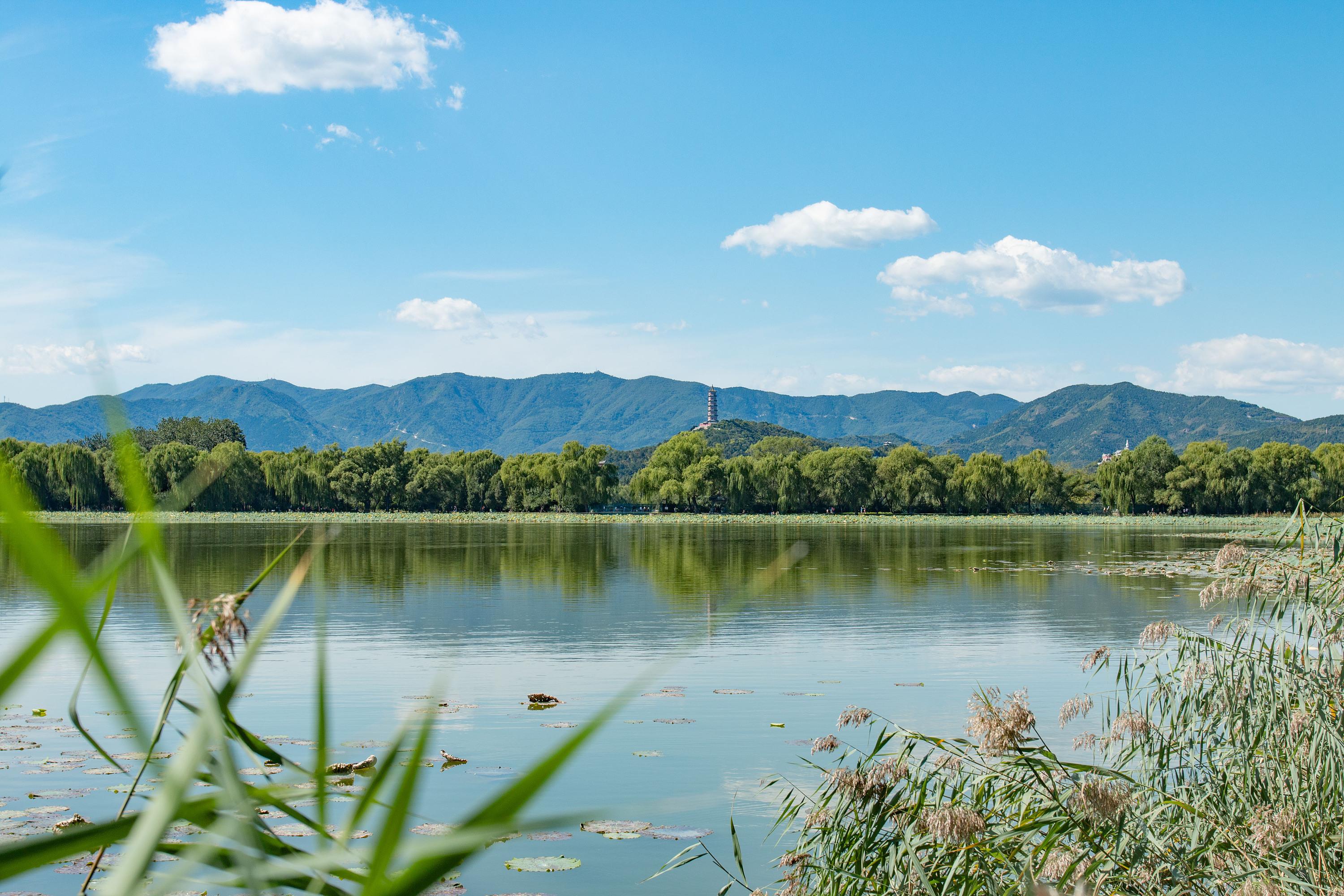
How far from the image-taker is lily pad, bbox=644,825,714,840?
9.87 meters

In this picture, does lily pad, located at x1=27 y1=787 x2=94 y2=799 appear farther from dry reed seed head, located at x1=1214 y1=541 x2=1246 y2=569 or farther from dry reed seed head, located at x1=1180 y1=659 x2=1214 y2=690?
dry reed seed head, located at x1=1214 y1=541 x2=1246 y2=569

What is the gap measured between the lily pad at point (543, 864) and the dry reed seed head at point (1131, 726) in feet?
15.5

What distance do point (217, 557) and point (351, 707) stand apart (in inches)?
1099

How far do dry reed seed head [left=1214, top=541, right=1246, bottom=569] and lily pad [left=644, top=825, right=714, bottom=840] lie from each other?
5129 millimetres

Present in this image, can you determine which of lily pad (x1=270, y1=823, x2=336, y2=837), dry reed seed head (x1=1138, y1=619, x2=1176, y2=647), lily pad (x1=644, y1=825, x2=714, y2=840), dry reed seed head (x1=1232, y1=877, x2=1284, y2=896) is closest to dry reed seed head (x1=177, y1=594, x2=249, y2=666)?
dry reed seed head (x1=1232, y1=877, x2=1284, y2=896)

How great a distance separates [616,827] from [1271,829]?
6148mm

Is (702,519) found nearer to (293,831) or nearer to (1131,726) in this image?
(293,831)

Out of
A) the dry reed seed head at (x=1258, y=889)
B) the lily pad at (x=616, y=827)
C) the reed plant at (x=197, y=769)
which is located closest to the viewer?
the reed plant at (x=197, y=769)

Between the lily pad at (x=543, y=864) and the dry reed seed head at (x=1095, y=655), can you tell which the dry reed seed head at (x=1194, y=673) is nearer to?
the dry reed seed head at (x=1095, y=655)

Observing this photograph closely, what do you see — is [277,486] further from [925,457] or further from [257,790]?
[257,790]

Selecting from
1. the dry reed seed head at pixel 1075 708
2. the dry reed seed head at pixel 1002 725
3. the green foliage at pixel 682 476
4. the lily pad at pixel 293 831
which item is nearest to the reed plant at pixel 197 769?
the dry reed seed head at pixel 1002 725

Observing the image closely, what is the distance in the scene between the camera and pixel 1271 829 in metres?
5.20

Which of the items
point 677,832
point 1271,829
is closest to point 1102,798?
point 1271,829

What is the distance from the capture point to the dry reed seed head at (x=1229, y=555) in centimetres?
641
